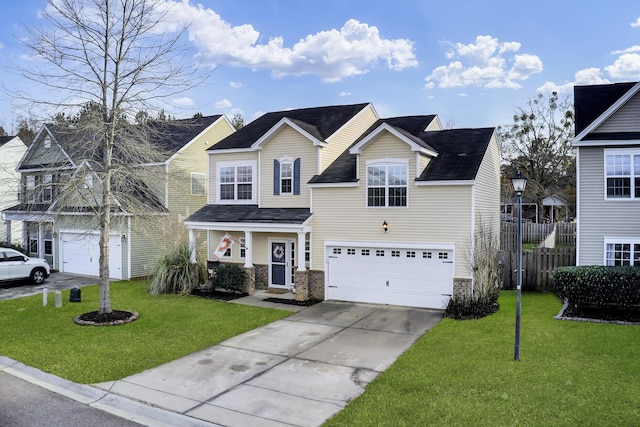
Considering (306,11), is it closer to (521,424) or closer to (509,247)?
(509,247)

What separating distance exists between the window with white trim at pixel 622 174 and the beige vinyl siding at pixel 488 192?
3.82 metres

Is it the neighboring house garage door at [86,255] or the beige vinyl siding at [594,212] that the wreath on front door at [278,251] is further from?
→ the beige vinyl siding at [594,212]

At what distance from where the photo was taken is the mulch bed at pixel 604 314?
12.9m

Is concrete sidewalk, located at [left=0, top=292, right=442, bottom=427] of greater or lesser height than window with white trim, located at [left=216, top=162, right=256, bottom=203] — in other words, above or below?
below

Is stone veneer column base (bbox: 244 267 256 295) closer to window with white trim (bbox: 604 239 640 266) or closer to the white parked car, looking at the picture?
the white parked car

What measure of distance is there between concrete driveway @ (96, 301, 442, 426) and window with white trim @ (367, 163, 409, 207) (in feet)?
13.9

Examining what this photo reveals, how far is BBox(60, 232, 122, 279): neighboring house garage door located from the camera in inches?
885

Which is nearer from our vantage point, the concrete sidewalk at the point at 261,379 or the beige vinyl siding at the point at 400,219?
the concrete sidewalk at the point at 261,379

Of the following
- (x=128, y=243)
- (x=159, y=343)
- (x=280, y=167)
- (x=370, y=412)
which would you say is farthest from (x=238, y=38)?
(x=370, y=412)

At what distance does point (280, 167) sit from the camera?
62.3 feet

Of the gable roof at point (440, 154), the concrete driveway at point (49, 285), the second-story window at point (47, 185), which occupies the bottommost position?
the concrete driveway at point (49, 285)

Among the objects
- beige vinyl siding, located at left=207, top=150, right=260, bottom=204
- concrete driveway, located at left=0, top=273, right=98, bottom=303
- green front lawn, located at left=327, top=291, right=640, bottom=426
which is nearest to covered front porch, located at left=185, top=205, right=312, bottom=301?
beige vinyl siding, located at left=207, top=150, right=260, bottom=204

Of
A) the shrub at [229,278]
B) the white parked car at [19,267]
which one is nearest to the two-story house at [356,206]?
the shrub at [229,278]

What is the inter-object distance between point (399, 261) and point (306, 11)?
33.9ft
